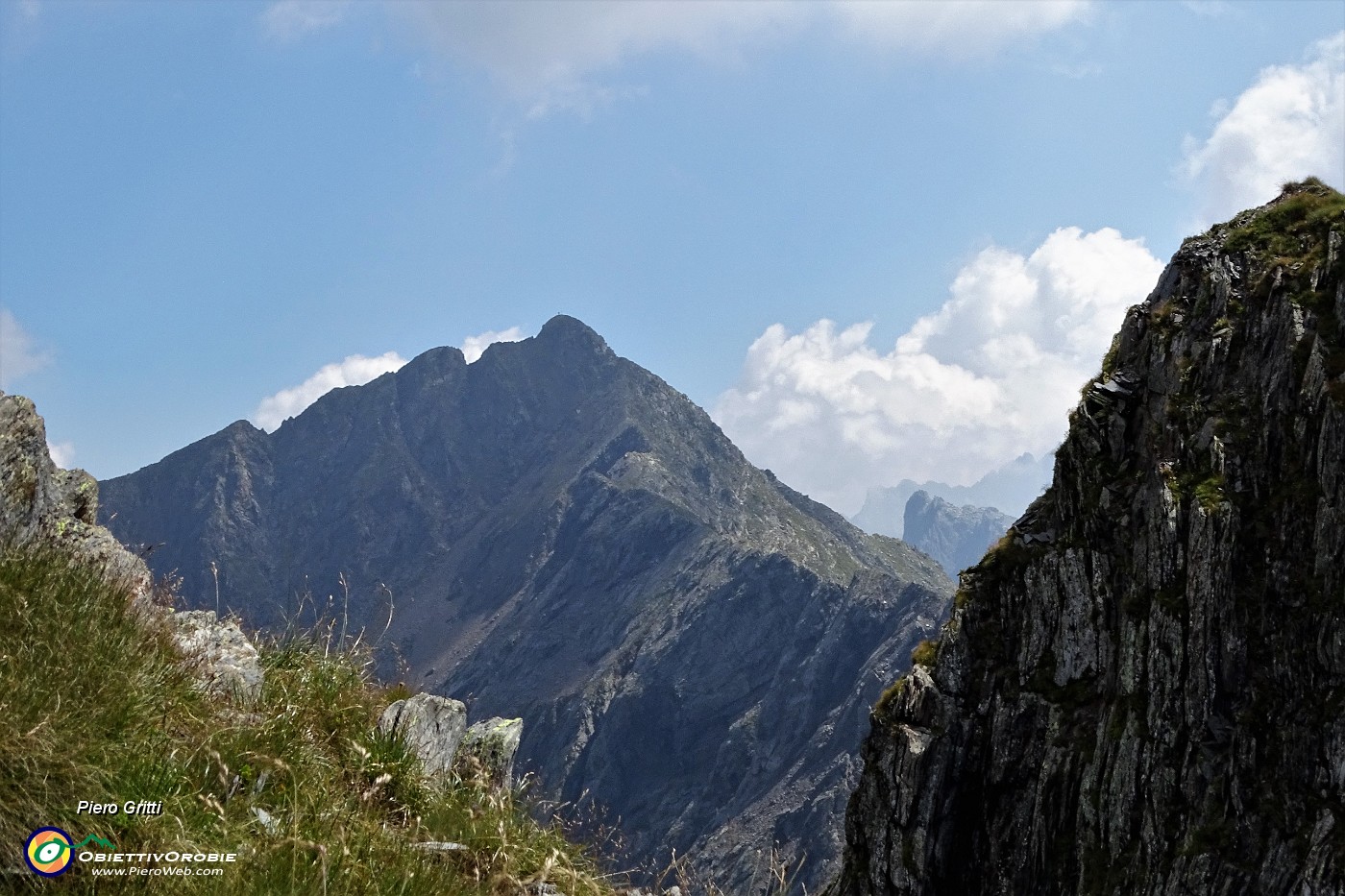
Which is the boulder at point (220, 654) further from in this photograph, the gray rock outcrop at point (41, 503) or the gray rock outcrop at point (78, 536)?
the gray rock outcrop at point (41, 503)

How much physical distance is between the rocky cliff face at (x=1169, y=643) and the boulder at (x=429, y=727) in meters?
34.4

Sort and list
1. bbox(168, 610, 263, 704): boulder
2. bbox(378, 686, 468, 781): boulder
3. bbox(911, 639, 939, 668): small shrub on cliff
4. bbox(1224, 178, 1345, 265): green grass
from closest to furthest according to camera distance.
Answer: bbox(168, 610, 263, 704): boulder < bbox(378, 686, 468, 781): boulder < bbox(1224, 178, 1345, 265): green grass < bbox(911, 639, 939, 668): small shrub on cliff

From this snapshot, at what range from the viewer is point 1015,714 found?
41.9 m

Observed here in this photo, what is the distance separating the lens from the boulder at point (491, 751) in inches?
384

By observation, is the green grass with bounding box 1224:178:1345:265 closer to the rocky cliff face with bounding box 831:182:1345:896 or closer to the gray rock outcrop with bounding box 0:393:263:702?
the rocky cliff face with bounding box 831:182:1345:896

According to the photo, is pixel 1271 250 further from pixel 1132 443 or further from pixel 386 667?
pixel 386 667

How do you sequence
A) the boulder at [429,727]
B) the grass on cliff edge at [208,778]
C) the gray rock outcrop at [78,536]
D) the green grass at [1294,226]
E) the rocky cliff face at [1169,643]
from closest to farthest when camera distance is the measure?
the grass on cliff edge at [208,778] < the gray rock outcrop at [78,536] < the boulder at [429,727] < the rocky cliff face at [1169,643] < the green grass at [1294,226]

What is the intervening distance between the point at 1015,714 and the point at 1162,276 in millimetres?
28561

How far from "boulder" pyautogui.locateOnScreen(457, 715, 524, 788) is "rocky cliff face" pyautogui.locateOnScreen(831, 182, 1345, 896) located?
1312 inches

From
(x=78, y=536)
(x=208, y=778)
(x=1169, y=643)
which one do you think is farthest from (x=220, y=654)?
(x=1169, y=643)

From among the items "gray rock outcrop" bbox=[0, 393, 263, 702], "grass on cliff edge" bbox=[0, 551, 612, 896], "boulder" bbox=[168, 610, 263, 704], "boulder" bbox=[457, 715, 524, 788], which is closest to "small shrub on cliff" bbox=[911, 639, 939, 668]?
"boulder" bbox=[457, 715, 524, 788]

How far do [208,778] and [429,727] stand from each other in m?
3.29

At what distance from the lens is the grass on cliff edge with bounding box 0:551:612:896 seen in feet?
18.4

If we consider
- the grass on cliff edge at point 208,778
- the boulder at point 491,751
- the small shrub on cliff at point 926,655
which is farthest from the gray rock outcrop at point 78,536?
the small shrub on cliff at point 926,655
